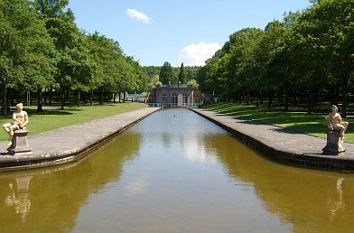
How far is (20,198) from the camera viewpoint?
34.8 feet

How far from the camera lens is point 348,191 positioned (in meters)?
11.6

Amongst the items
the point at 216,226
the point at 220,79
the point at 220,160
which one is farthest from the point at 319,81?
the point at 220,79

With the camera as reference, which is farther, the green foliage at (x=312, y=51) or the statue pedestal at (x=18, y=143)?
the green foliage at (x=312, y=51)

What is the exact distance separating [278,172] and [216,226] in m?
6.75

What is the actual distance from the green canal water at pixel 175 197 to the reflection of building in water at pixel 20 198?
0.02 meters

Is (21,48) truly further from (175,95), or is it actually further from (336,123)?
(175,95)

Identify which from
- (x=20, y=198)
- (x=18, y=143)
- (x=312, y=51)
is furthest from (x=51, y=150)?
(x=312, y=51)

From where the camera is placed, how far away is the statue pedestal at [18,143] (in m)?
15.0

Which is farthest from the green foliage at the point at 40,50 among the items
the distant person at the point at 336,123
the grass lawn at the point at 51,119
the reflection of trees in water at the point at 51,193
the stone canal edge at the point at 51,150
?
the distant person at the point at 336,123

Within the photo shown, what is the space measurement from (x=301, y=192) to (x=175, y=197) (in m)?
3.55

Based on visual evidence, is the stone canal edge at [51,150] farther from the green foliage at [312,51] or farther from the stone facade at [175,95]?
the stone facade at [175,95]

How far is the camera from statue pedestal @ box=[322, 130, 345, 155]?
15.3 m

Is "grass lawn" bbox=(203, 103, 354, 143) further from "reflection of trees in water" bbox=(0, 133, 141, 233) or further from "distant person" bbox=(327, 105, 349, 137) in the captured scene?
"reflection of trees in water" bbox=(0, 133, 141, 233)

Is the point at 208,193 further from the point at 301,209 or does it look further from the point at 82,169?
→ the point at 82,169
